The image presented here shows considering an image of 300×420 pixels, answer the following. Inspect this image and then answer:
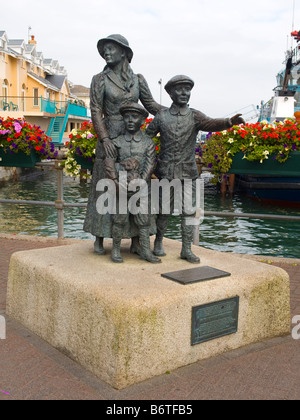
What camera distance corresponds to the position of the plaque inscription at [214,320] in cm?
375

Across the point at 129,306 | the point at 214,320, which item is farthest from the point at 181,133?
the point at 129,306

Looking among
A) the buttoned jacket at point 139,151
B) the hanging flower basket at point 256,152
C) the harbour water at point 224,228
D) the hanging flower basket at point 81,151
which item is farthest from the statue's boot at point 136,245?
the harbour water at point 224,228

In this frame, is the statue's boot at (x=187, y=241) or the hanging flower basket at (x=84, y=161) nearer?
the statue's boot at (x=187, y=241)

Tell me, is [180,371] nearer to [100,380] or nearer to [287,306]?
[100,380]

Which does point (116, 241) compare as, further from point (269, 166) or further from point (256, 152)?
point (269, 166)

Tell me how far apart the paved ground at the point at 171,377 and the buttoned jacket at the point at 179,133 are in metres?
1.81

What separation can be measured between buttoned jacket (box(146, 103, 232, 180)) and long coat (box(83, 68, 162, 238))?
380 mm

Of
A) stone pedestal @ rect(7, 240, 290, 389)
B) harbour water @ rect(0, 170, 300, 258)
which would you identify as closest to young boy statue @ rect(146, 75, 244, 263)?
stone pedestal @ rect(7, 240, 290, 389)

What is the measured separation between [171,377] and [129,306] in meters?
0.65

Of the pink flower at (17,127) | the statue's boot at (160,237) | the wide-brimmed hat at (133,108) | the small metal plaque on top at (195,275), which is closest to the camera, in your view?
the small metal plaque on top at (195,275)

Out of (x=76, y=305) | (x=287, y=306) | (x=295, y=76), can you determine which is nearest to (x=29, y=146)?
(x=76, y=305)

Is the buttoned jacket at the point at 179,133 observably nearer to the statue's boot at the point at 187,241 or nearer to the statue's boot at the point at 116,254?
the statue's boot at the point at 187,241

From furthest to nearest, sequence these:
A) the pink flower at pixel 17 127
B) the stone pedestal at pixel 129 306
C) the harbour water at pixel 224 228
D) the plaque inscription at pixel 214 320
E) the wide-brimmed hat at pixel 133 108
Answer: the harbour water at pixel 224 228, the pink flower at pixel 17 127, the wide-brimmed hat at pixel 133 108, the plaque inscription at pixel 214 320, the stone pedestal at pixel 129 306
